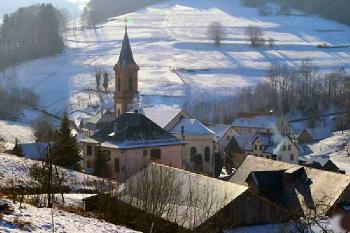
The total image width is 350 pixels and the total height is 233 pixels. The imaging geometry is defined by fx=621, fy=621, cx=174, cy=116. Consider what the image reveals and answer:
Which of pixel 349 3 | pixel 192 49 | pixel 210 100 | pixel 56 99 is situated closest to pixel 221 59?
pixel 192 49

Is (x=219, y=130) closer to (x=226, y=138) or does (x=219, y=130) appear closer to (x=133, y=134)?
(x=226, y=138)

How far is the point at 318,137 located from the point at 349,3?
82231 mm

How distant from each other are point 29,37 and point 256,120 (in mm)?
58378

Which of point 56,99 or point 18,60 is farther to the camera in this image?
point 18,60

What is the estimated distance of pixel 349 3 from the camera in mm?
150250

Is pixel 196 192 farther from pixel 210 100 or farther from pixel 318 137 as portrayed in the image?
pixel 210 100

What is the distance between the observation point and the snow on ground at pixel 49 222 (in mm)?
12577

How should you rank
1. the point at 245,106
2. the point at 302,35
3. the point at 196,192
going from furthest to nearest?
the point at 302,35
the point at 245,106
the point at 196,192

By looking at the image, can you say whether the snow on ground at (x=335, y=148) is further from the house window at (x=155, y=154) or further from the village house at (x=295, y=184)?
the village house at (x=295, y=184)

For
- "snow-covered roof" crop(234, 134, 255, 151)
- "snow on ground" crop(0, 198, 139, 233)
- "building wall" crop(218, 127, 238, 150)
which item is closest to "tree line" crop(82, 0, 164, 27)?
"building wall" crop(218, 127, 238, 150)

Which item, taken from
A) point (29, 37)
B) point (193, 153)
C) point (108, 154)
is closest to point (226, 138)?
point (193, 153)

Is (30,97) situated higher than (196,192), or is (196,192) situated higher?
(196,192)

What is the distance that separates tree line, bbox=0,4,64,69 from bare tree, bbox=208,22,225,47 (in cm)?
2875

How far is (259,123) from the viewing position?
70.9 m
